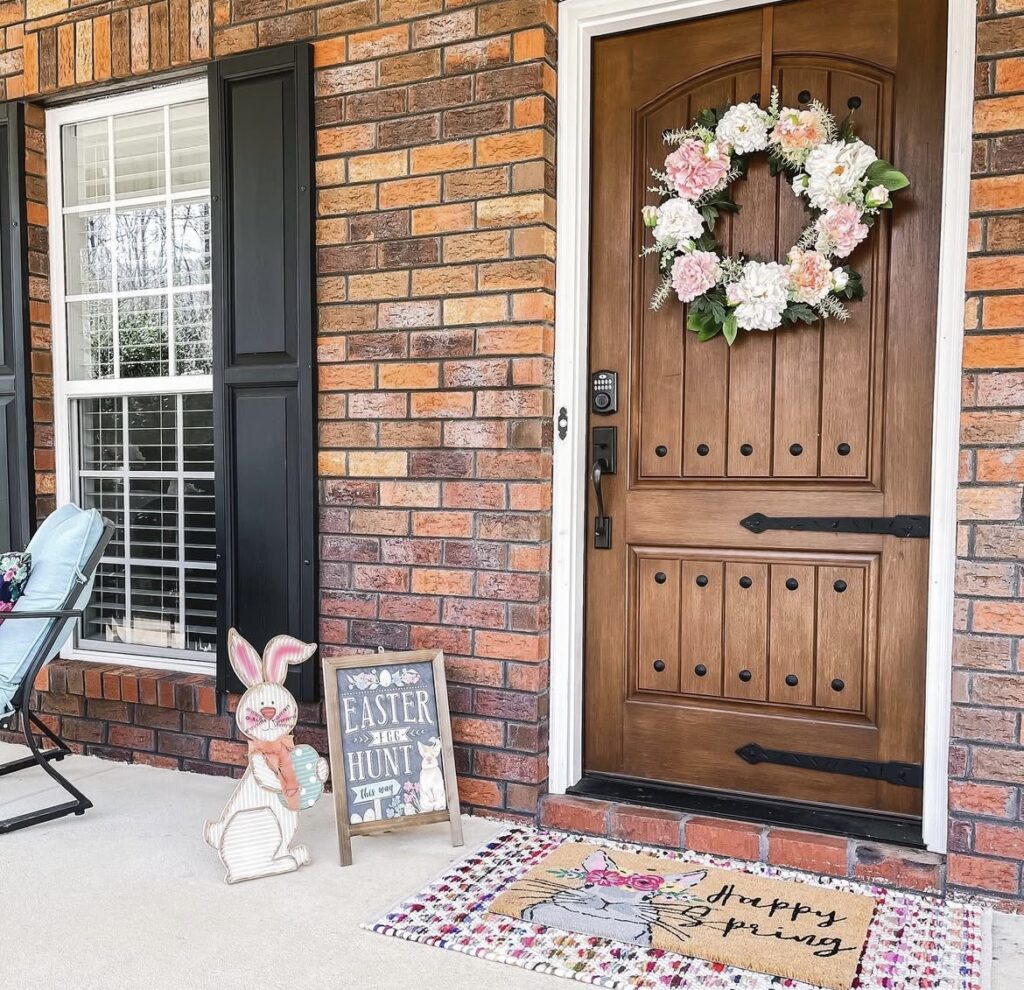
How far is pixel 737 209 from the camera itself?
2533 millimetres

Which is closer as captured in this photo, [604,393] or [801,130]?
[801,130]

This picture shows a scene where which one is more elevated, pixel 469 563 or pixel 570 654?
pixel 469 563

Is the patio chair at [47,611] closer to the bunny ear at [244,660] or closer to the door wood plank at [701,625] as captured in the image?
the bunny ear at [244,660]

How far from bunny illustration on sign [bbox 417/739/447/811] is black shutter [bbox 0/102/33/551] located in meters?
1.73

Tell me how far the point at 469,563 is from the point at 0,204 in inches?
84.6

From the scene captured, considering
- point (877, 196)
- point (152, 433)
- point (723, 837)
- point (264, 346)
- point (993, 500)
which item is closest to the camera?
point (993, 500)

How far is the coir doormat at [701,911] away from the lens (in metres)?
1.93

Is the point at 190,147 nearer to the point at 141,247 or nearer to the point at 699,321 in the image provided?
the point at 141,247

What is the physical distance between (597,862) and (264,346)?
1785 millimetres

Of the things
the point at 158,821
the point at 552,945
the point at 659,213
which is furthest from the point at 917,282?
the point at 158,821

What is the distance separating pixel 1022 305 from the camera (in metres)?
2.13

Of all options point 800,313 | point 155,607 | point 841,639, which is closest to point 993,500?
point 841,639

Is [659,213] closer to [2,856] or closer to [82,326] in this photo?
[82,326]

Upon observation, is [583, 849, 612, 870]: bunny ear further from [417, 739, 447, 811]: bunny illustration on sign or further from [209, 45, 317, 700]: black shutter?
[209, 45, 317, 700]: black shutter
